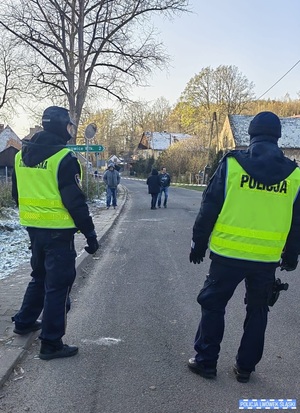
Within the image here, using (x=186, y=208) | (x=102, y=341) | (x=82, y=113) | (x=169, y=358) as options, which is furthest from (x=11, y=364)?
(x=82, y=113)

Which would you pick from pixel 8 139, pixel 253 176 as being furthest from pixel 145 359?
pixel 8 139

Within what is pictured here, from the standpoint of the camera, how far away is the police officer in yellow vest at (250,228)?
3.39m

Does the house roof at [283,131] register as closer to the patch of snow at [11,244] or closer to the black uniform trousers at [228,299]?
the patch of snow at [11,244]

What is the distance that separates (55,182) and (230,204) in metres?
1.45

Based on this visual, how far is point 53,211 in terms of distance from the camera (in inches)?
153

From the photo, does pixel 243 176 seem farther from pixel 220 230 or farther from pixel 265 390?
pixel 265 390

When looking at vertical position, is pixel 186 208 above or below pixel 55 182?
below

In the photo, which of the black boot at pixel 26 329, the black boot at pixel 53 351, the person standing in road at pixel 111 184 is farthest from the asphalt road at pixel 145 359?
the person standing in road at pixel 111 184

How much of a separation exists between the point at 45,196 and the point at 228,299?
1700 mm

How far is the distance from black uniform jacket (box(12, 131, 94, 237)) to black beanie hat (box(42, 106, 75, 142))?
0.05 m

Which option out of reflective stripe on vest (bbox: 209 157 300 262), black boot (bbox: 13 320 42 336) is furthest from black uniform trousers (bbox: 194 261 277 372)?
black boot (bbox: 13 320 42 336)

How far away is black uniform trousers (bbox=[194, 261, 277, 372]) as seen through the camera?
138 inches

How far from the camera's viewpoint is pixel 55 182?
3854 mm

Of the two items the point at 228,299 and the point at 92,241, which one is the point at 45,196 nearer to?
the point at 92,241
